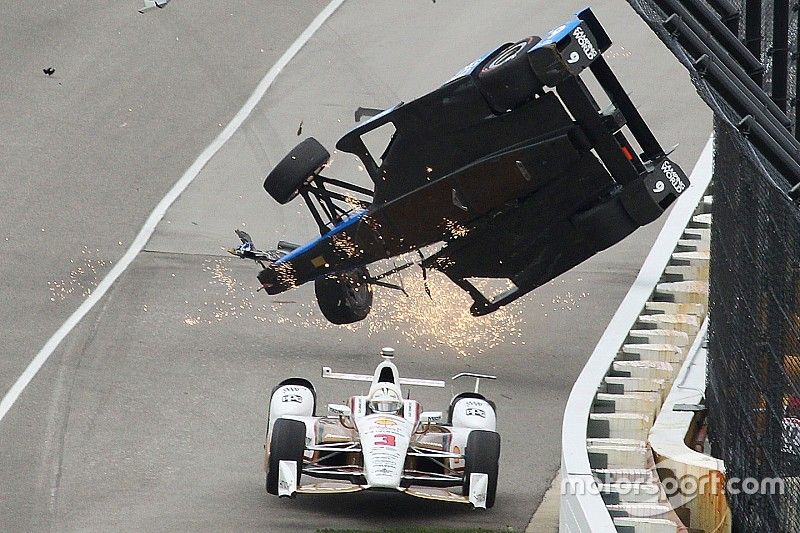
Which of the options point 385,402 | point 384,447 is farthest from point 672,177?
point 384,447

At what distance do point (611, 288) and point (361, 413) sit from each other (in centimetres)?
648

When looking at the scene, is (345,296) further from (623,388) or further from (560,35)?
(623,388)

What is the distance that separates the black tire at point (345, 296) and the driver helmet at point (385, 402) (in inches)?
120

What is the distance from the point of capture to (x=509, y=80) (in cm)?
1437

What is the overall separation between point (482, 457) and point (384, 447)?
2.45ft

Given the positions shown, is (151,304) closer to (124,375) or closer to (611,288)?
(124,375)

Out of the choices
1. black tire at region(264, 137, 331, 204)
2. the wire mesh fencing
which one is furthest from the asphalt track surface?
the wire mesh fencing

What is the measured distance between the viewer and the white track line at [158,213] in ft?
53.1

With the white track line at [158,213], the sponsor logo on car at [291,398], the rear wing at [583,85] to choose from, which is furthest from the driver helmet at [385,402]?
the white track line at [158,213]

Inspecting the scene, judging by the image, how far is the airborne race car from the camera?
42.0 feet

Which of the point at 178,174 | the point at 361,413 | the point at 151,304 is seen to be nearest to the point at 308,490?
the point at 361,413

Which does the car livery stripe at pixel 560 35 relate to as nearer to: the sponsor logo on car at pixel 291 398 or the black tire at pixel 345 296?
the black tire at pixel 345 296

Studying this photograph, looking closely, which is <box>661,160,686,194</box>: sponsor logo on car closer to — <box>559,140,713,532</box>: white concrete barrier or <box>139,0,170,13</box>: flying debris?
<box>559,140,713,532</box>: white concrete barrier

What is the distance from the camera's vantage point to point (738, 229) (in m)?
10.4
